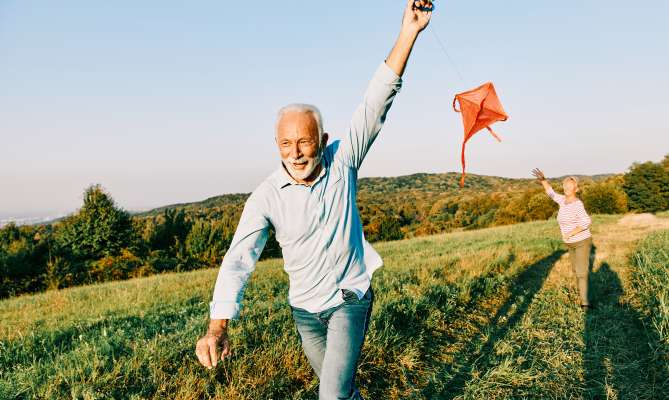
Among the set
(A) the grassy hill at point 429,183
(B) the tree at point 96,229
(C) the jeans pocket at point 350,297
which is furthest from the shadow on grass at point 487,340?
(A) the grassy hill at point 429,183

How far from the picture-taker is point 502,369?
4.40 m

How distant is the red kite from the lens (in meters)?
6.59

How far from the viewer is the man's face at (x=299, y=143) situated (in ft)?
7.58

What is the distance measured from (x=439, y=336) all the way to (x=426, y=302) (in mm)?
764

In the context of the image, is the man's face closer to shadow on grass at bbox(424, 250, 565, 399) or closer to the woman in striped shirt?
shadow on grass at bbox(424, 250, 565, 399)

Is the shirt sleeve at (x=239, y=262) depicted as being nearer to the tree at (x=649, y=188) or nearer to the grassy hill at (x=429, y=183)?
the tree at (x=649, y=188)

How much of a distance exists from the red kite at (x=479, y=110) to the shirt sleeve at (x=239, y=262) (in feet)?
16.1

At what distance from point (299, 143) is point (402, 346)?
11.8 ft

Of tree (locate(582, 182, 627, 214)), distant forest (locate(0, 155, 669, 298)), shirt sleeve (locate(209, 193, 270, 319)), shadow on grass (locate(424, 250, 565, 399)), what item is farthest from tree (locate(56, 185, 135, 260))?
tree (locate(582, 182, 627, 214))

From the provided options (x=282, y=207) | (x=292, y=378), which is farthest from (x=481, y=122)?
(x=282, y=207)

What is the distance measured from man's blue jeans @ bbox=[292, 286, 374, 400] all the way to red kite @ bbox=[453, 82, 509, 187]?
4772 mm

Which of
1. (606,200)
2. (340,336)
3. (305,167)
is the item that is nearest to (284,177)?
(305,167)

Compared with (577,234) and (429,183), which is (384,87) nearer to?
(577,234)

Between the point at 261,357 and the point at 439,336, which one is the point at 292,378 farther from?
the point at 439,336
